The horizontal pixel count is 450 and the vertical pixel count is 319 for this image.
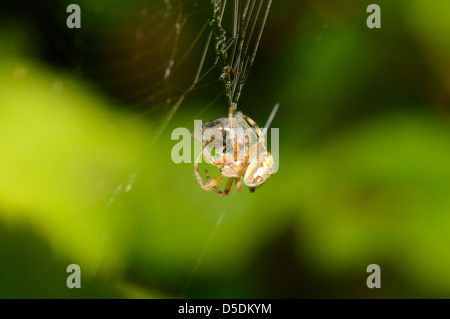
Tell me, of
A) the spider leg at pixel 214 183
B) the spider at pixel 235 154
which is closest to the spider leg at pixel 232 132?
the spider at pixel 235 154

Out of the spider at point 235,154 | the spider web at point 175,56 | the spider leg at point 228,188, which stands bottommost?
the spider leg at point 228,188

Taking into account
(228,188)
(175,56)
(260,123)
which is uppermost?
(175,56)

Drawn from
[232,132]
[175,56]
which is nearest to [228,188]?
[232,132]

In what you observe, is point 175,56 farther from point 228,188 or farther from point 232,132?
point 228,188

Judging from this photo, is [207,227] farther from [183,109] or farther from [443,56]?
[443,56]

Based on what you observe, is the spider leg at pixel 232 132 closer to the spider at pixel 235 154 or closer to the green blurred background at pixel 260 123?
the spider at pixel 235 154

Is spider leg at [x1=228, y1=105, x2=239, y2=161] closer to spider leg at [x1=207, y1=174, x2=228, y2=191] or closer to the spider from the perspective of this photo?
the spider
